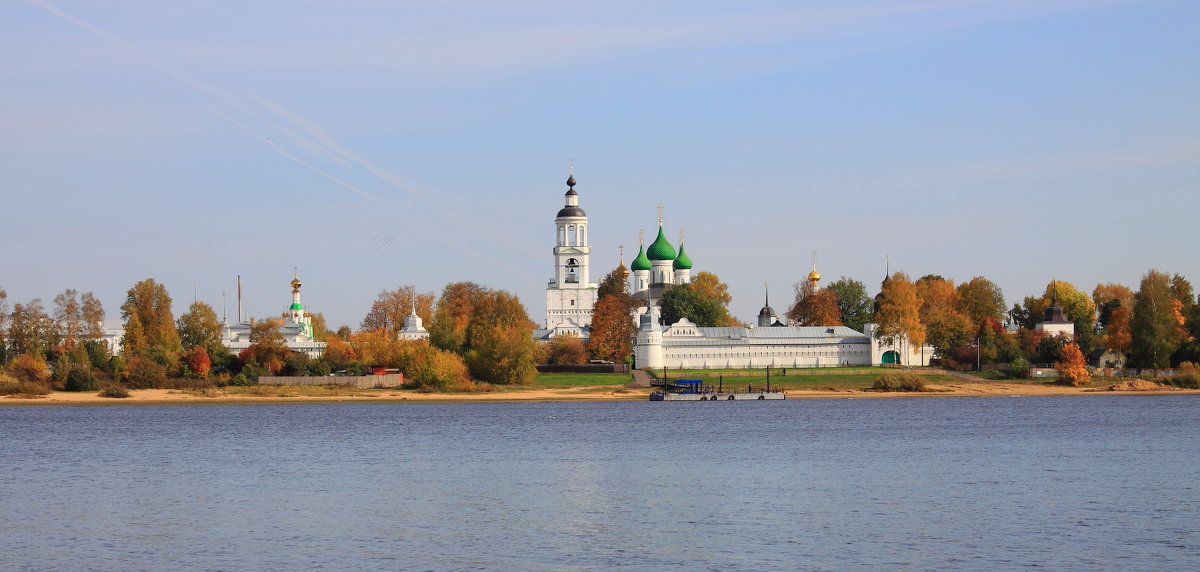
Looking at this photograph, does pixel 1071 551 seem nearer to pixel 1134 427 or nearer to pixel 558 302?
A: pixel 1134 427

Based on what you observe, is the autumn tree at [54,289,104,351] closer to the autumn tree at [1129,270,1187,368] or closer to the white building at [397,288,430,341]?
the white building at [397,288,430,341]

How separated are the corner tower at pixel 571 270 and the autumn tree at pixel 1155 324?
61.7 meters

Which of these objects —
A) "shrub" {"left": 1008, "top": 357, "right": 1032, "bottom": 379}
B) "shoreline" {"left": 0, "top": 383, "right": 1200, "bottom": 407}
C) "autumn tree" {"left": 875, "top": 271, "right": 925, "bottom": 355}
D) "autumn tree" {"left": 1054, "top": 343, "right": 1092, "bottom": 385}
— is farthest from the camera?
"autumn tree" {"left": 875, "top": 271, "right": 925, "bottom": 355}

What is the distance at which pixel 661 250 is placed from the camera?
14075 centimetres

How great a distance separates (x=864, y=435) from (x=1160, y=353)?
4009cm

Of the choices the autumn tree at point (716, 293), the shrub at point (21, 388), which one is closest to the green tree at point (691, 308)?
the autumn tree at point (716, 293)

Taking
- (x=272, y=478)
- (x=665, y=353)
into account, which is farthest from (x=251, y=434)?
(x=665, y=353)

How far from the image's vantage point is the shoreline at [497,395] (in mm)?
81438

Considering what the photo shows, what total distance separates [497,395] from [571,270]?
6031 centimetres

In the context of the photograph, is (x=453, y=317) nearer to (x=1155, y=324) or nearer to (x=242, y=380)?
(x=242, y=380)

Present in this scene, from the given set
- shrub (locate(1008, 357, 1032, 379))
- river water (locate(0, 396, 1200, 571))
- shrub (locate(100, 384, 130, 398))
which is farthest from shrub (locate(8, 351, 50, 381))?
shrub (locate(1008, 357, 1032, 379))

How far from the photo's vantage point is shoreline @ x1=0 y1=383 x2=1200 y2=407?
81.4 metres

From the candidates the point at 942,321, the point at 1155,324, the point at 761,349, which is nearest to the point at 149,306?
the point at 761,349

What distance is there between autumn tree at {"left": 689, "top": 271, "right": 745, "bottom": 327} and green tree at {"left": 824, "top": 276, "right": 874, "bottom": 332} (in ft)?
29.9
